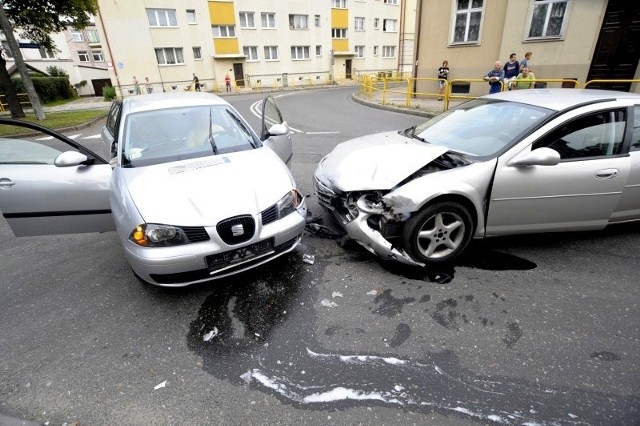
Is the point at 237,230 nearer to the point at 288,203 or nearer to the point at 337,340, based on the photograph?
the point at 288,203

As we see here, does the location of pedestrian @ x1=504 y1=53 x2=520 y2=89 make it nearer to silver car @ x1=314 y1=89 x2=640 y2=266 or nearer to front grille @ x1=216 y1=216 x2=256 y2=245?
silver car @ x1=314 y1=89 x2=640 y2=266

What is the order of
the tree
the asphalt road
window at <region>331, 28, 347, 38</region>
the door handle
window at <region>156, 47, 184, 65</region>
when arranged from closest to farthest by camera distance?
the asphalt road
the door handle
the tree
window at <region>156, 47, 184, 65</region>
window at <region>331, 28, 347, 38</region>

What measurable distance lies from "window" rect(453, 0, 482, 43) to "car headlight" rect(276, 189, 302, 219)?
1467cm

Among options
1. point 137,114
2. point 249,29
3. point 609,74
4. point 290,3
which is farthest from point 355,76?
point 137,114

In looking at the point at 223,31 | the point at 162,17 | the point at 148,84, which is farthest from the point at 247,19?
the point at 148,84

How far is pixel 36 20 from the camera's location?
14875mm

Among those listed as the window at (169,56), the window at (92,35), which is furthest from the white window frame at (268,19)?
the window at (92,35)

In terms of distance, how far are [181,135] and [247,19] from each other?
34.1 meters

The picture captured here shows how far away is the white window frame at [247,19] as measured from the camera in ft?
105

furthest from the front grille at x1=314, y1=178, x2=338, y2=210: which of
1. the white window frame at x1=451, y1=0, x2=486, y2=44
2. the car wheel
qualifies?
the white window frame at x1=451, y1=0, x2=486, y2=44

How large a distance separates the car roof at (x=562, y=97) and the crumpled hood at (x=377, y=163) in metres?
1.10

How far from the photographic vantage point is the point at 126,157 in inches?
132

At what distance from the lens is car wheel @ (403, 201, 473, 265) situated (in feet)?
9.99

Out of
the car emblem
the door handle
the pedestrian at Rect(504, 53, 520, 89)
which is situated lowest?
the car emblem
